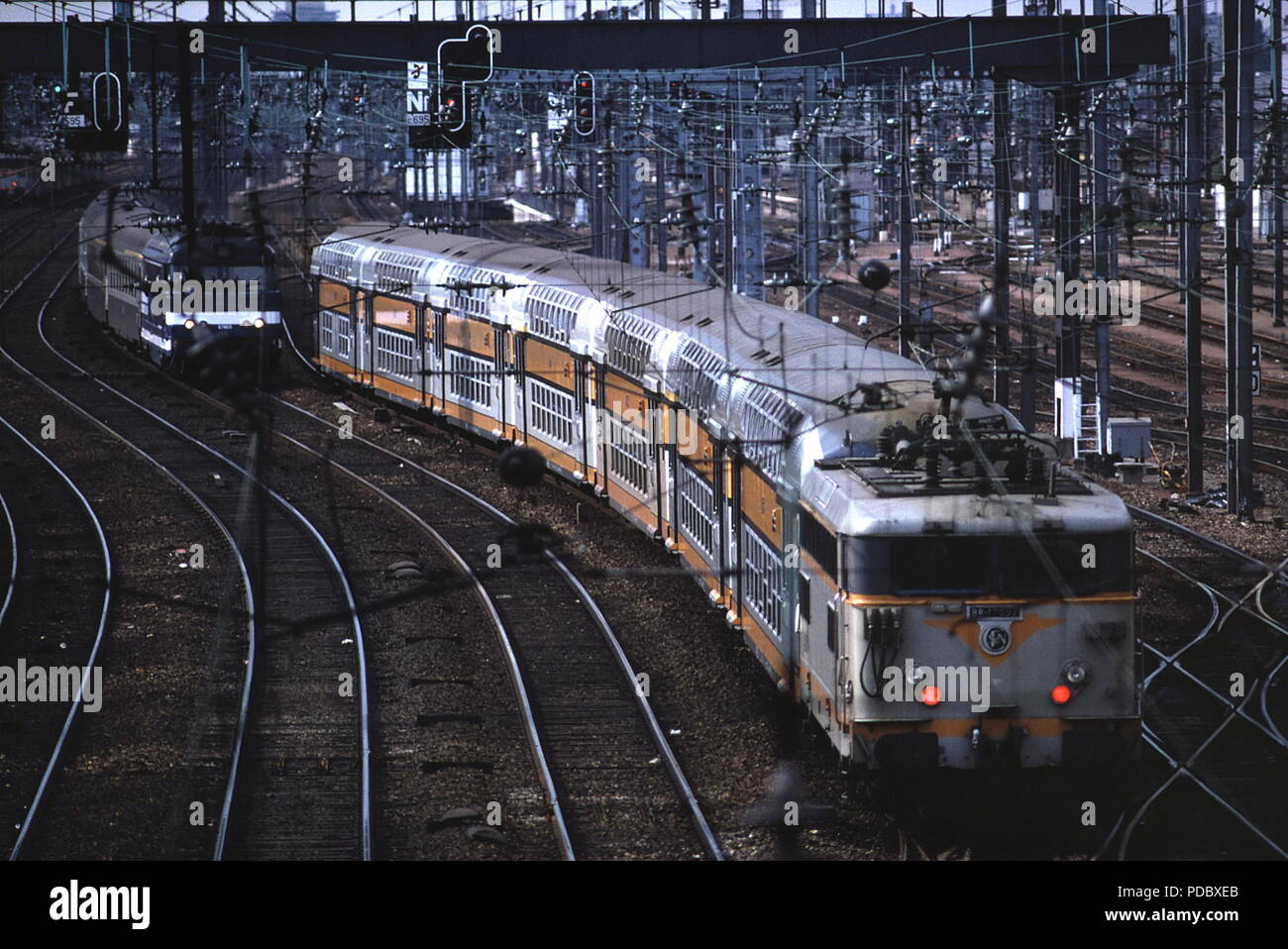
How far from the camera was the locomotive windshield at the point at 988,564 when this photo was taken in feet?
39.4

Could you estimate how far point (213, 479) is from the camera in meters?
28.0

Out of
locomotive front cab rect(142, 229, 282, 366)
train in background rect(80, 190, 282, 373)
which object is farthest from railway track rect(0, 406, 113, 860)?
Result: locomotive front cab rect(142, 229, 282, 366)

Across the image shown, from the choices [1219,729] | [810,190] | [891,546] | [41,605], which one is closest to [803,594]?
[891,546]

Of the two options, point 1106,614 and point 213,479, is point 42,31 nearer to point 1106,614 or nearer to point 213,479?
point 213,479

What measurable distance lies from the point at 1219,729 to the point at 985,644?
155 inches

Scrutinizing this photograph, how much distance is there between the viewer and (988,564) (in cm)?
1207

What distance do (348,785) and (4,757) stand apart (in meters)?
3.09

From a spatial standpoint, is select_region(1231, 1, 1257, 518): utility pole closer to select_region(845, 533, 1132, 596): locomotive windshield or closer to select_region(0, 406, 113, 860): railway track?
select_region(845, 533, 1132, 596): locomotive windshield

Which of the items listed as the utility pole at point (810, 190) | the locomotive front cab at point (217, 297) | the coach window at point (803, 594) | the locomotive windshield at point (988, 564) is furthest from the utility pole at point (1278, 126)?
the locomotive front cab at point (217, 297)

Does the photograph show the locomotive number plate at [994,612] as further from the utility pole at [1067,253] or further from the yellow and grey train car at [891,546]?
the utility pole at [1067,253]

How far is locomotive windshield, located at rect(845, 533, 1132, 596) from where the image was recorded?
12.0m

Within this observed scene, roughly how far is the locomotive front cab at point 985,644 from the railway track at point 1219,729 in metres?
1.13

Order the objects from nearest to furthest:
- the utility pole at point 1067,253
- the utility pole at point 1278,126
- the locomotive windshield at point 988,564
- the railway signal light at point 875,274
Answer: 1. the locomotive windshield at point 988,564
2. the railway signal light at point 875,274
3. the utility pole at point 1067,253
4. the utility pole at point 1278,126
